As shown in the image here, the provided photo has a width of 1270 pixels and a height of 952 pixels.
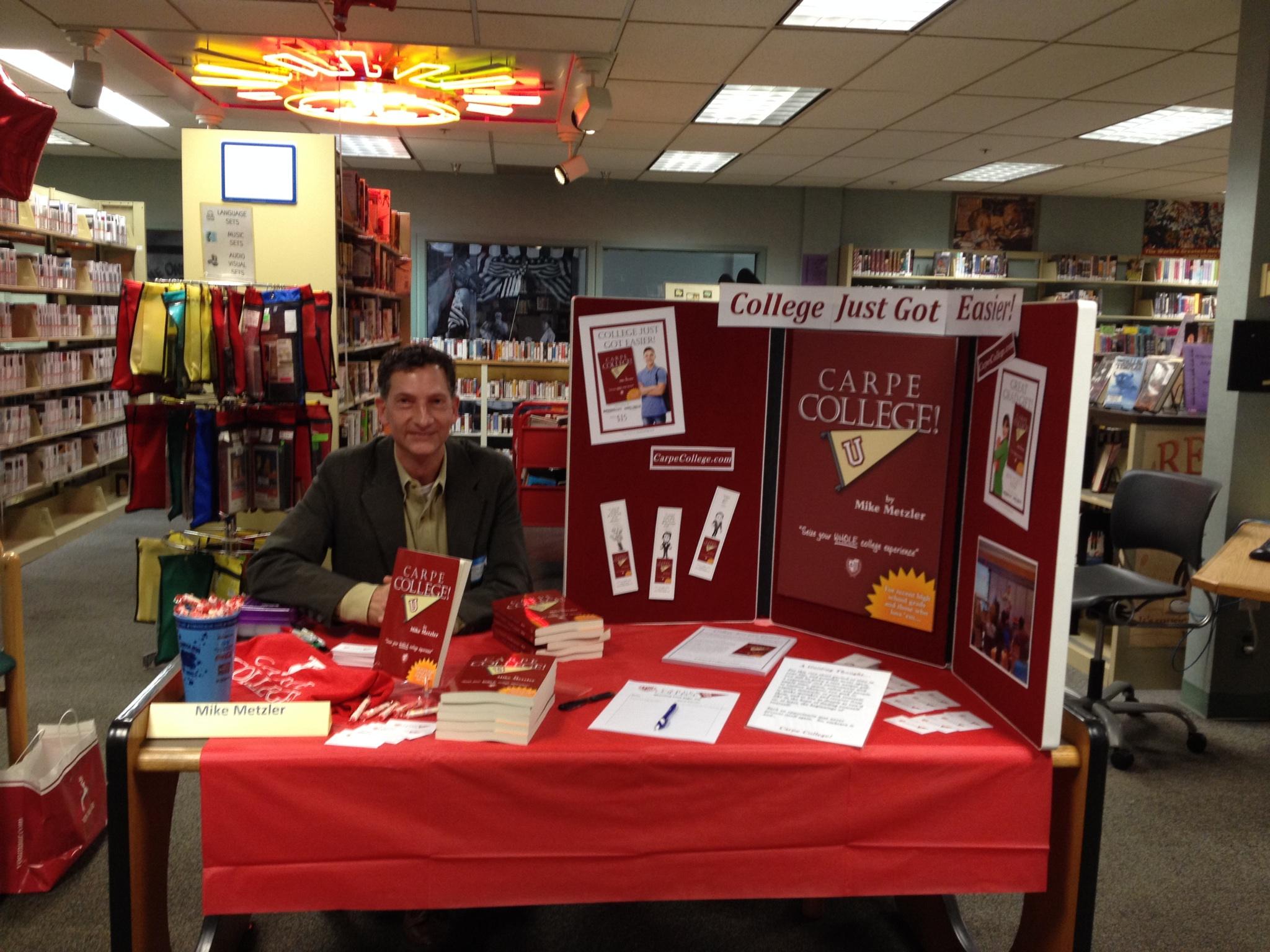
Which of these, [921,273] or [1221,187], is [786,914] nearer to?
[921,273]

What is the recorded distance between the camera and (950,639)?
1941 mm

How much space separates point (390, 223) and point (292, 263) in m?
3.17

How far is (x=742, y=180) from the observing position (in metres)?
9.85

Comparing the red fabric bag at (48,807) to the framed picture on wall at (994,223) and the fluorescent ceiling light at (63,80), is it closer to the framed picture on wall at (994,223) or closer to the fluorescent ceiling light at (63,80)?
the fluorescent ceiling light at (63,80)

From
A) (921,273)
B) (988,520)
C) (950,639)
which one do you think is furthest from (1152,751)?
(921,273)

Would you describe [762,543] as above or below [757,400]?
below

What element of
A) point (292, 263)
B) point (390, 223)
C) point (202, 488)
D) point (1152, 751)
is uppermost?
point (390, 223)

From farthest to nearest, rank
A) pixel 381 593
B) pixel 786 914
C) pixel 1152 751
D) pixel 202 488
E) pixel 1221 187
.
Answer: pixel 1221 187 → pixel 202 488 → pixel 1152 751 → pixel 786 914 → pixel 381 593

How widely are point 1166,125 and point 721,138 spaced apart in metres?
3.15

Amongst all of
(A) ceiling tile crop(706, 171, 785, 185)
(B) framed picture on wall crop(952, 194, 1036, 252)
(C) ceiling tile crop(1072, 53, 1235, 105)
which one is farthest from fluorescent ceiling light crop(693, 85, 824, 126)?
(B) framed picture on wall crop(952, 194, 1036, 252)

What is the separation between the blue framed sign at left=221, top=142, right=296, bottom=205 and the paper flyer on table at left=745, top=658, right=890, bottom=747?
390 cm

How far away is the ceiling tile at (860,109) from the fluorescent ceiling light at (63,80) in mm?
4544

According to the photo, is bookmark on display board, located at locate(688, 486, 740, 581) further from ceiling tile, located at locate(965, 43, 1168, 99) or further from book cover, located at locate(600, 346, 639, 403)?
ceiling tile, located at locate(965, 43, 1168, 99)

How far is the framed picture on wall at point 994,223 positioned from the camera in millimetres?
10250
